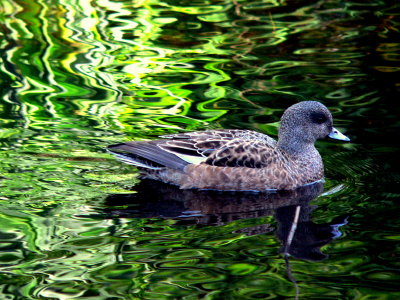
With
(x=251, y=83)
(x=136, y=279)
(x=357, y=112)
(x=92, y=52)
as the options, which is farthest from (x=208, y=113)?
(x=136, y=279)

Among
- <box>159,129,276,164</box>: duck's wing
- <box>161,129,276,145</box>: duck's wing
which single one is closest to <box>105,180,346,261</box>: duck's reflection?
<box>159,129,276,164</box>: duck's wing

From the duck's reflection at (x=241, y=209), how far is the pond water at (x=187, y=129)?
0.03 m

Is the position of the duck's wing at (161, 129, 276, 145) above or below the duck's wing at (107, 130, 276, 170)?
above

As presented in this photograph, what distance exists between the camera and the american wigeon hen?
8523 millimetres

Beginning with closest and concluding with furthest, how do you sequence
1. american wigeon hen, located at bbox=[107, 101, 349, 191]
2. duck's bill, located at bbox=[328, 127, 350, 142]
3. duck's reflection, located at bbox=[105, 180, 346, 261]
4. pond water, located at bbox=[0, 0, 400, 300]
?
pond water, located at bbox=[0, 0, 400, 300]
duck's reflection, located at bbox=[105, 180, 346, 261]
american wigeon hen, located at bbox=[107, 101, 349, 191]
duck's bill, located at bbox=[328, 127, 350, 142]

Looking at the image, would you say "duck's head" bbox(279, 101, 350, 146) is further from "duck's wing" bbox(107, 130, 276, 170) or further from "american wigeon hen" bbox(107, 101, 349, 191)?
"duck's wing" bbox(107, 130, 276, 170)

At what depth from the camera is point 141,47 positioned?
39.6 feet

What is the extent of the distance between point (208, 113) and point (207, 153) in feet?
4.95

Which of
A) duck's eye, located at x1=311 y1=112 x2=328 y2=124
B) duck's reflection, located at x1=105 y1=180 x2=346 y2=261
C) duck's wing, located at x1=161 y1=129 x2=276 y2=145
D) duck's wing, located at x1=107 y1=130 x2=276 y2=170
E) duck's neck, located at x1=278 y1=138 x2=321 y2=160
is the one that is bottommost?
duck's reflection, located at x1=105 y1=180 x2=346 y2=261

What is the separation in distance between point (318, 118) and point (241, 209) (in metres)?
1.79

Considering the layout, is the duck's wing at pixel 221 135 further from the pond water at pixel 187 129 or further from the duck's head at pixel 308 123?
the pond water at pixel 187 129

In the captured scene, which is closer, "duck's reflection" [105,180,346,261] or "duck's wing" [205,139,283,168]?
"duck's reflection" [105,180,346,261]

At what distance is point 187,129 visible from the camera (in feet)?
31.4

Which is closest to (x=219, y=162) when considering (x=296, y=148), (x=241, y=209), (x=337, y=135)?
(x=241, y=209)
